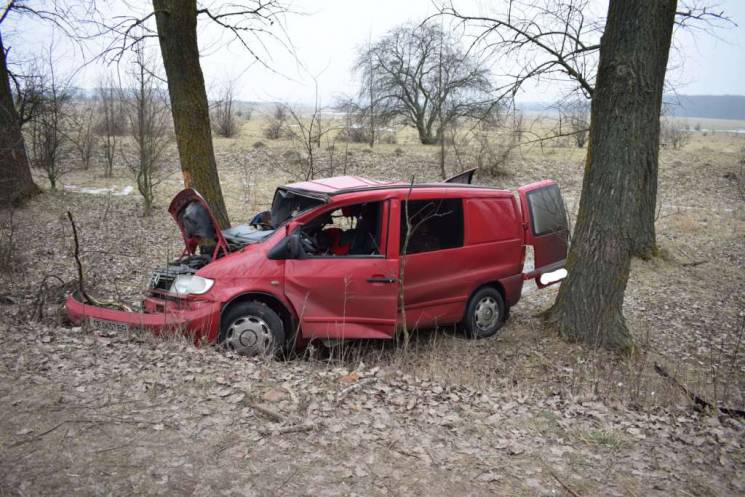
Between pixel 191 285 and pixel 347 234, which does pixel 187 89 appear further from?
pixel 191 285

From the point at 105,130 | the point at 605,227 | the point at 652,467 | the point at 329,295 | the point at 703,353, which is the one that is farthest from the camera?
the point at 105,130

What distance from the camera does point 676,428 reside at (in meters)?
4.59

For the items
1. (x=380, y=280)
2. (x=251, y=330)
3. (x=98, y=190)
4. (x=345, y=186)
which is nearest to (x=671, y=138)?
(x=98, y=190)

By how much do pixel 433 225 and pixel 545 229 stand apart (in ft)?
6.28

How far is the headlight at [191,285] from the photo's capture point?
563cm

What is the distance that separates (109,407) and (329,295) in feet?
7.74

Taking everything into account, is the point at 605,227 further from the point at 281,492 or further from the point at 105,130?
the point at 105,130

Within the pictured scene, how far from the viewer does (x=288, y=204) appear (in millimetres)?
6777

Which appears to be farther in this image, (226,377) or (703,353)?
(703,353)

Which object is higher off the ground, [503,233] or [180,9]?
[180,9]

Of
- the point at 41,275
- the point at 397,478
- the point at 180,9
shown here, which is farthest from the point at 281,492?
the point at 180,9

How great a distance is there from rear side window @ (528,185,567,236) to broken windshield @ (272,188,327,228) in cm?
298

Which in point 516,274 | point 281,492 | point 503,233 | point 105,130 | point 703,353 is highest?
point 105,130

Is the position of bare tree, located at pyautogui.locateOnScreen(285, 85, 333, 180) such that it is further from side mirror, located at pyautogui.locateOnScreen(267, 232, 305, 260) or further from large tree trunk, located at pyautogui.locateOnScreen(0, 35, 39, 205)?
large tree trunk, located at pyautogui.locateOnScreen(0, 35, 39, 205)
